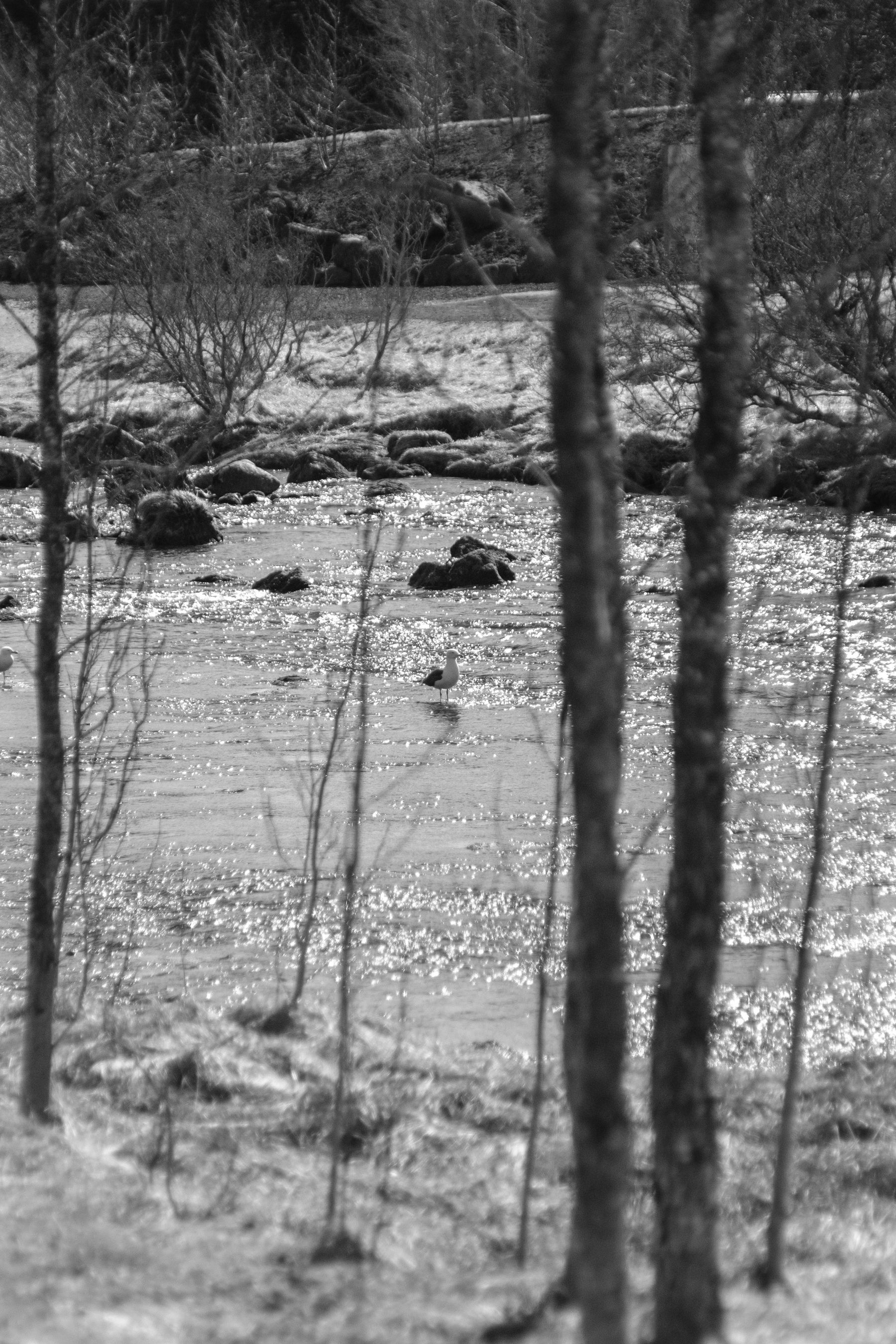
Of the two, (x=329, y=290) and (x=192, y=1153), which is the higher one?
(x=329, y=290)

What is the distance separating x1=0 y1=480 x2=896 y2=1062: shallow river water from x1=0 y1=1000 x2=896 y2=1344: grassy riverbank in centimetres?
70

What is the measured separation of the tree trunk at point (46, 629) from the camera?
5258 millimetres

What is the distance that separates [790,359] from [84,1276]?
1968cm

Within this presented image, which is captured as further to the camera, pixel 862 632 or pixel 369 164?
pixel 369 164

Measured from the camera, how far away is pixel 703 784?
10.3 ft

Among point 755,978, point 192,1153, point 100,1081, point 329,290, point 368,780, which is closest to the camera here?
point 192,1153

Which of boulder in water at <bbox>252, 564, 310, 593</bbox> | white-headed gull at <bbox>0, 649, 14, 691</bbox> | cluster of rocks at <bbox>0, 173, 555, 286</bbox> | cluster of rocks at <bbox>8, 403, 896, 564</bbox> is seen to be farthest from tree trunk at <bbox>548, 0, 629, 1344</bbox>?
cluster of rocks at <bbox>0, 173, 555, 286</bbox>

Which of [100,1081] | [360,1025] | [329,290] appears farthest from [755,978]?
[329,290]

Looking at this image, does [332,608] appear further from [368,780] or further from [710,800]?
[710,800]

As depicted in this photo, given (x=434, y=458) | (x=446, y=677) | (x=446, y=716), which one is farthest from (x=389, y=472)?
(x=446, y=716)

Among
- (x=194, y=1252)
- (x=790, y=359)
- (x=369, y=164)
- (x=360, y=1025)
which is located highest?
(x=369, y=164)

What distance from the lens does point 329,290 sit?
3912 cm

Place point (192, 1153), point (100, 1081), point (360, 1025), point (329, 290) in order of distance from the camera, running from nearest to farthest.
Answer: point (192, 1153), point (100, 1081), point (360, 1025), point (329, 290)

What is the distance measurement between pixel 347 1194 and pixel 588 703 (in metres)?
2.46
